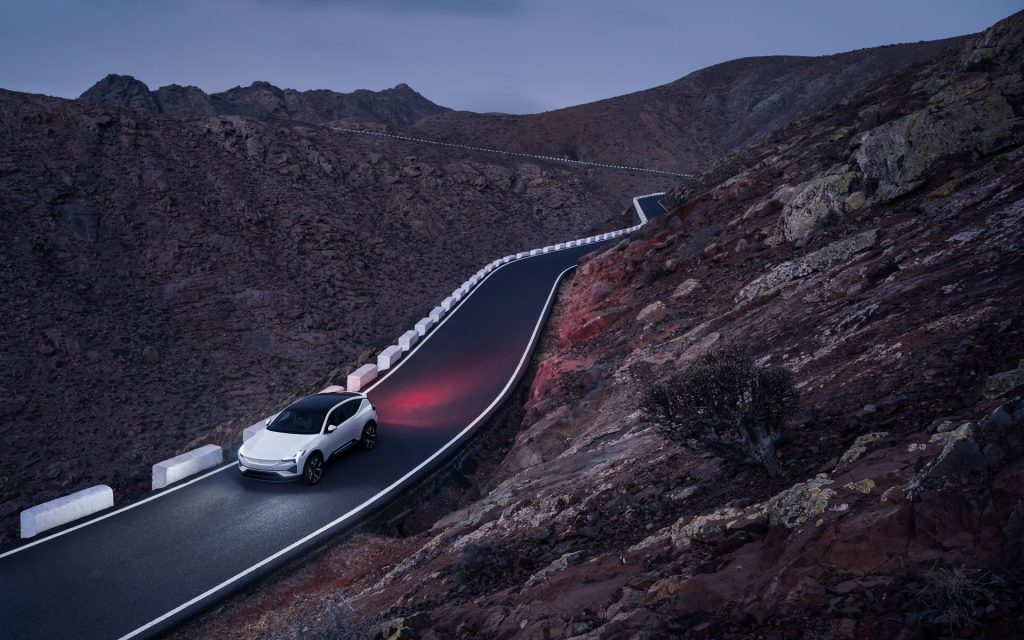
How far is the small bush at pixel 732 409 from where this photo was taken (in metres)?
7.79

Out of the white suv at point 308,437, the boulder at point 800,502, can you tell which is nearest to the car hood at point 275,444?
the white suv at point 308,437

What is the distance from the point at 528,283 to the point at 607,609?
1114 inches

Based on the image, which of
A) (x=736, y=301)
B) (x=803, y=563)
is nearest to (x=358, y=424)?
(x=736, y=301)

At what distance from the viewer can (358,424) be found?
1641cm

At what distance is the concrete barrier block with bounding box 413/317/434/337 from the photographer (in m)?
26.0

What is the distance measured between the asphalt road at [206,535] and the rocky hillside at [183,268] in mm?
2678

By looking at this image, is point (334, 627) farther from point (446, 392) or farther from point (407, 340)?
point (407, 340)

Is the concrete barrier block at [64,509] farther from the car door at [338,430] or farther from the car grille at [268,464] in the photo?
the car door at [338,430]

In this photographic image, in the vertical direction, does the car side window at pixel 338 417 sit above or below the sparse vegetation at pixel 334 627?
above

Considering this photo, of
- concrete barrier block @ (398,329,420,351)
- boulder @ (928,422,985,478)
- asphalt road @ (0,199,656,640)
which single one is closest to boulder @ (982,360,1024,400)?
boulder @ (928,422,985,478)

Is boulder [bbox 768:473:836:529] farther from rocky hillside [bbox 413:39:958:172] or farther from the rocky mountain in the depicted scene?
rocky hillside [bbox 413:39:958:172]

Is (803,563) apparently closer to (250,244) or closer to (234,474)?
(234,474)

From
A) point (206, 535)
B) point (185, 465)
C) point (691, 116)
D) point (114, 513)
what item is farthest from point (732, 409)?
point (691, 116)

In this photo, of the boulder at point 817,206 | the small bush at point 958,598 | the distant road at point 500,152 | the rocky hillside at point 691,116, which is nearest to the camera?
the small bush at point 958,598
